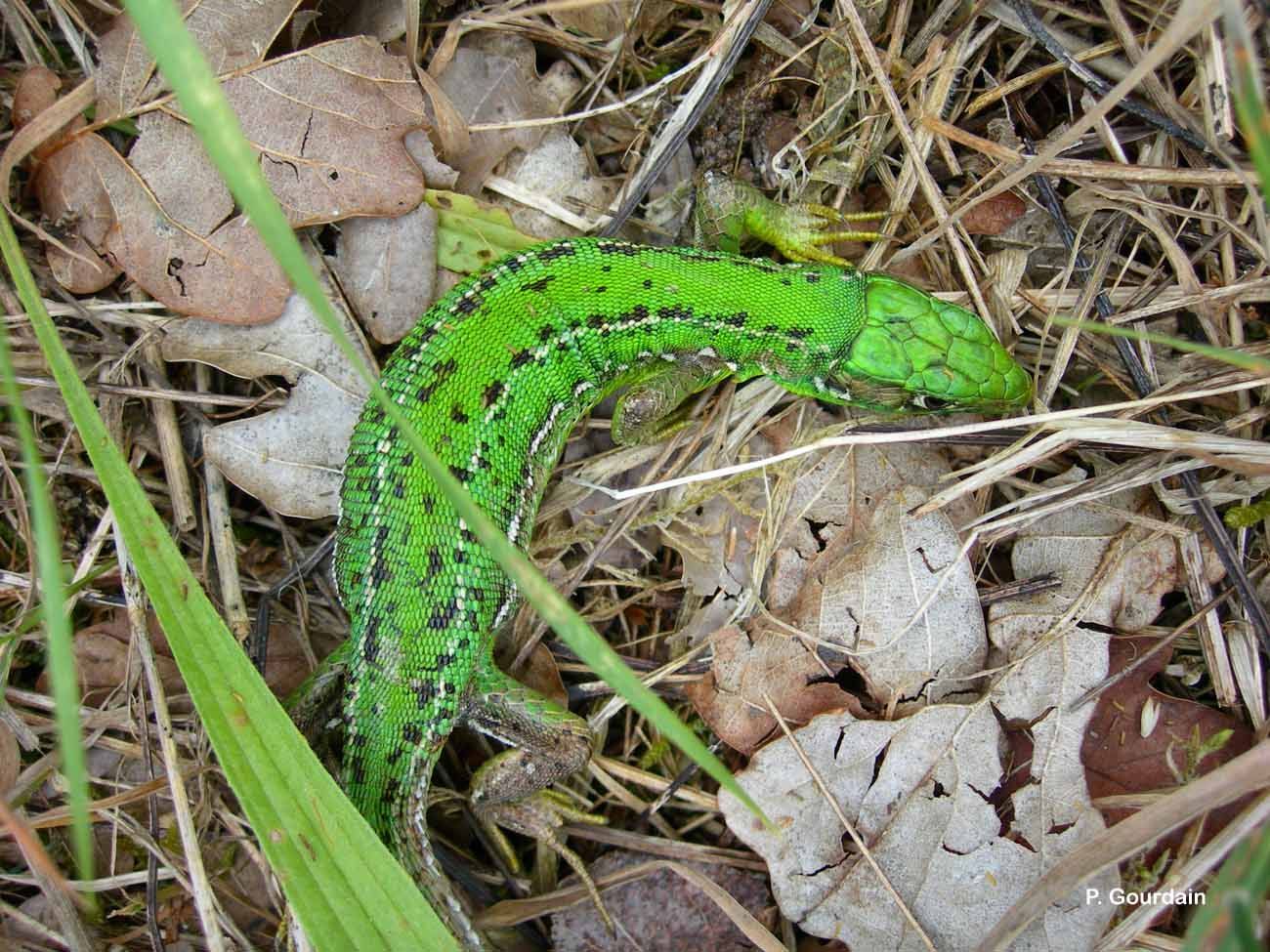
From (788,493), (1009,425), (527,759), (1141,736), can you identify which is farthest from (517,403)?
(1141,736)

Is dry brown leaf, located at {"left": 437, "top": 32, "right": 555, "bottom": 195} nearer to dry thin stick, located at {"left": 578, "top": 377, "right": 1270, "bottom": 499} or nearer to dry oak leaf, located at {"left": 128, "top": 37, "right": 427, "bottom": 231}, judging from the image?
dry oak leaf, located at {"left": 128, "top": 37, "right": 427, "bottom": 231}

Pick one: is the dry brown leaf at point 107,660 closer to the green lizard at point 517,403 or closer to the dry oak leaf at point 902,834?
the green lizard at point 517,403

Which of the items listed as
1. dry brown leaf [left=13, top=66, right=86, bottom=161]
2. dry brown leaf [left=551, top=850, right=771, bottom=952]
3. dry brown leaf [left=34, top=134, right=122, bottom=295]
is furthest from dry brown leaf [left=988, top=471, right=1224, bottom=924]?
dry brown leaf [left=13, top=66, right=86, bottom=161]

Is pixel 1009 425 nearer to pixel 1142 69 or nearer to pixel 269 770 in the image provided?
pixel 1142 69

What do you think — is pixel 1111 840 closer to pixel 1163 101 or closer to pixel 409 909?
pixel 409 909

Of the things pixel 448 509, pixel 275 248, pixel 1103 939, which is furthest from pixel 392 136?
pixel 1103 939

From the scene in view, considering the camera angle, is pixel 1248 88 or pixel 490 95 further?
pixel 490 95
